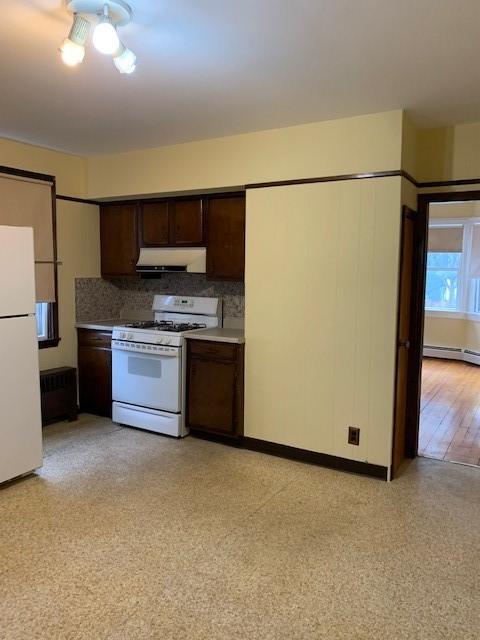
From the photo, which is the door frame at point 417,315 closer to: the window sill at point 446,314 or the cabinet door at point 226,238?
the cabinet door at point 226,238

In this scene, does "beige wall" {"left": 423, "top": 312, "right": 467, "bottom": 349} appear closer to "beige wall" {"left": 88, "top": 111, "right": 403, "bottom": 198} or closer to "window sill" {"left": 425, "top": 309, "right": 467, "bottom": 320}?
"window sill" {"left": 425, "top": 309, "right": 467, "bottom": 320}

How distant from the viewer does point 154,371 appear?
4.30 meters

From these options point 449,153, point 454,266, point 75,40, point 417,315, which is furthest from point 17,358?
point 454,266

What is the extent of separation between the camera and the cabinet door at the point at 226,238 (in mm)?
4145

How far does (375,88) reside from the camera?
2.88 meters

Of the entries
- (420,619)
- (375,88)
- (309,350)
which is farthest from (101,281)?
(420,619)

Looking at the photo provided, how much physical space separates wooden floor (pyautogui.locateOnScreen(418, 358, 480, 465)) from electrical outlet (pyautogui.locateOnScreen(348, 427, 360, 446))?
0.80 metres

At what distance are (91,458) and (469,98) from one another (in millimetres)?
3584

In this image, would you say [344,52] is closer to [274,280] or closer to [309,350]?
[274,280]

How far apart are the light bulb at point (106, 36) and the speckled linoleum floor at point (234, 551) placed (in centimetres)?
236

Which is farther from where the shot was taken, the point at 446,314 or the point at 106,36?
the point at 446,314

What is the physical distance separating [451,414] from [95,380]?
361cm

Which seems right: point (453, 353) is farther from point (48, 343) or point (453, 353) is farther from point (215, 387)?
point (48, 343)

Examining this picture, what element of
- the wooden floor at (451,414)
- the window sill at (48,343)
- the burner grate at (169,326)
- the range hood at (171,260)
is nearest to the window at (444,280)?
the wooden floor at (451,414)
